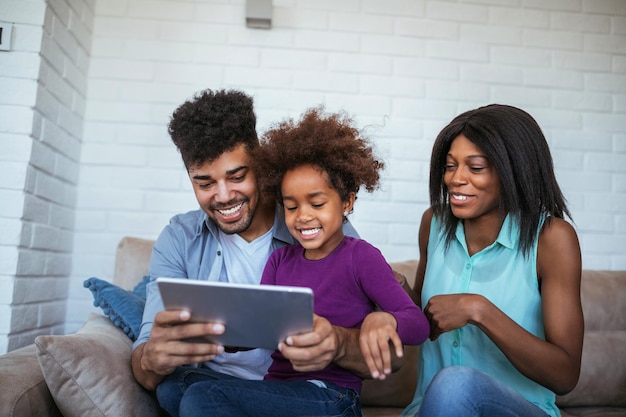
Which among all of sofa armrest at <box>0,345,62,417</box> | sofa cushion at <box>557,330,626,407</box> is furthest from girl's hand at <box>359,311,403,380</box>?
sofa cushion at <box>557,330,626,407</box>

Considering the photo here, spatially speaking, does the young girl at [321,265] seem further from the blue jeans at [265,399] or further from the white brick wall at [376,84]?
the white brick wall at [376,84]

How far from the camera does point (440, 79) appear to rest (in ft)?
10.1

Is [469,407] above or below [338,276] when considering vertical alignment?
below

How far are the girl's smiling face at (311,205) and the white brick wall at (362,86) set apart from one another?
49.3 inches

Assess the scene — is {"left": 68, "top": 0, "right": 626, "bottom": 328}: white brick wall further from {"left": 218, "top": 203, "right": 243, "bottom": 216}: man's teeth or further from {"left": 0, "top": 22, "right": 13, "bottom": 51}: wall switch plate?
{"left": 218, "top": 203, "right": 243, "bottom": 216}: man's teeth

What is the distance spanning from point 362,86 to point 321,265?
1.59 metres

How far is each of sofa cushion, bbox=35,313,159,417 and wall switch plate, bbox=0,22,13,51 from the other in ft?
4.06

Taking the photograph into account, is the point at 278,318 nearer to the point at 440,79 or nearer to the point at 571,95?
the point at 440,79

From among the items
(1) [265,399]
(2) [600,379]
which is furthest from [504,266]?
(2) [600,379]

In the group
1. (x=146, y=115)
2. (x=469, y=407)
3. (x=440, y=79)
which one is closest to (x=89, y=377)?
(x=469, y=407)

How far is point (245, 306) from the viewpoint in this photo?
1247 millimetres

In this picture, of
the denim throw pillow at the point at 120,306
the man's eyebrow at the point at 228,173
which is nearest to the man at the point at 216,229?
the man's eyebrow at the point at 228,173

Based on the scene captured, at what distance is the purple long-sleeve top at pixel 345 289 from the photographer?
1.54 m

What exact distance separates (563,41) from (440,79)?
72 centimetres
